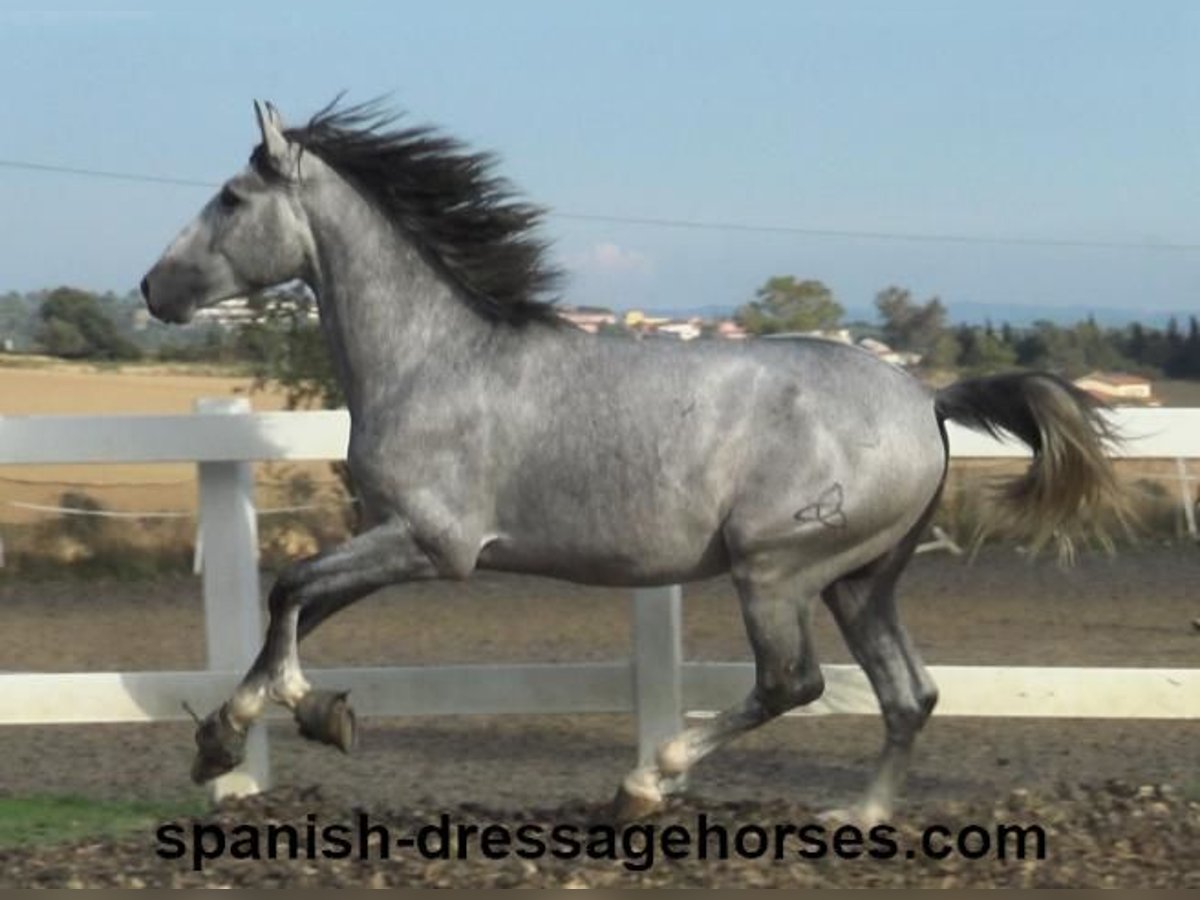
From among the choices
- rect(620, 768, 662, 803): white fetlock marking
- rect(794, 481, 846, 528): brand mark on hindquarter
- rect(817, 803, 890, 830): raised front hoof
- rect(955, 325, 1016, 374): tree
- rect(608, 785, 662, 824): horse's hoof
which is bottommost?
rect(817, 803, 890, 830): raised front hoof

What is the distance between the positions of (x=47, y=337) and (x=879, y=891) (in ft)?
73.9

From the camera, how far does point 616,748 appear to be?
27.5ft

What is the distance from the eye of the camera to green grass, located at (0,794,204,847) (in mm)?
6297

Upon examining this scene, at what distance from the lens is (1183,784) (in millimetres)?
7211

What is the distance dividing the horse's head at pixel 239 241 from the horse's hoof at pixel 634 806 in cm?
175

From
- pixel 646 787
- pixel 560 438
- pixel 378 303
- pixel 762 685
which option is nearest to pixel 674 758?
pixel 646 787

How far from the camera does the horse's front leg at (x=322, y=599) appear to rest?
229 inches

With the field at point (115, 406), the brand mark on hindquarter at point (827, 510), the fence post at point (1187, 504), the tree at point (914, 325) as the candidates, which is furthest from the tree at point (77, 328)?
the brand mark on hindquarter at point (827, 510)

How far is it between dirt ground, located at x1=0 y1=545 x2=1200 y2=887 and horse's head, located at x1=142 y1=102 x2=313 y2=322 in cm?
148

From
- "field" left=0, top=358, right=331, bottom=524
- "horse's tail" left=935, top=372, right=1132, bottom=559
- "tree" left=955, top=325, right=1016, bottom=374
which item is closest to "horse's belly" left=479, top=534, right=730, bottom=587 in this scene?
"horse's tail" left=935, top=372, right=1132, bottom=559

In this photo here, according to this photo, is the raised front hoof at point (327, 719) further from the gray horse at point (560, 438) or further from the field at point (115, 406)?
the field at point (115, 406)

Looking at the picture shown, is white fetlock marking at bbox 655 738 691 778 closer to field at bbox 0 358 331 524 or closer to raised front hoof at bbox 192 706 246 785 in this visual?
raised front hoof at bbox 192 706 246 785

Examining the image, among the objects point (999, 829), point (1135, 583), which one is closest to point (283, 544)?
point (1135, 583)

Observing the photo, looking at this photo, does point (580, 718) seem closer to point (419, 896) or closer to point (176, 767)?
point (176, 767)
